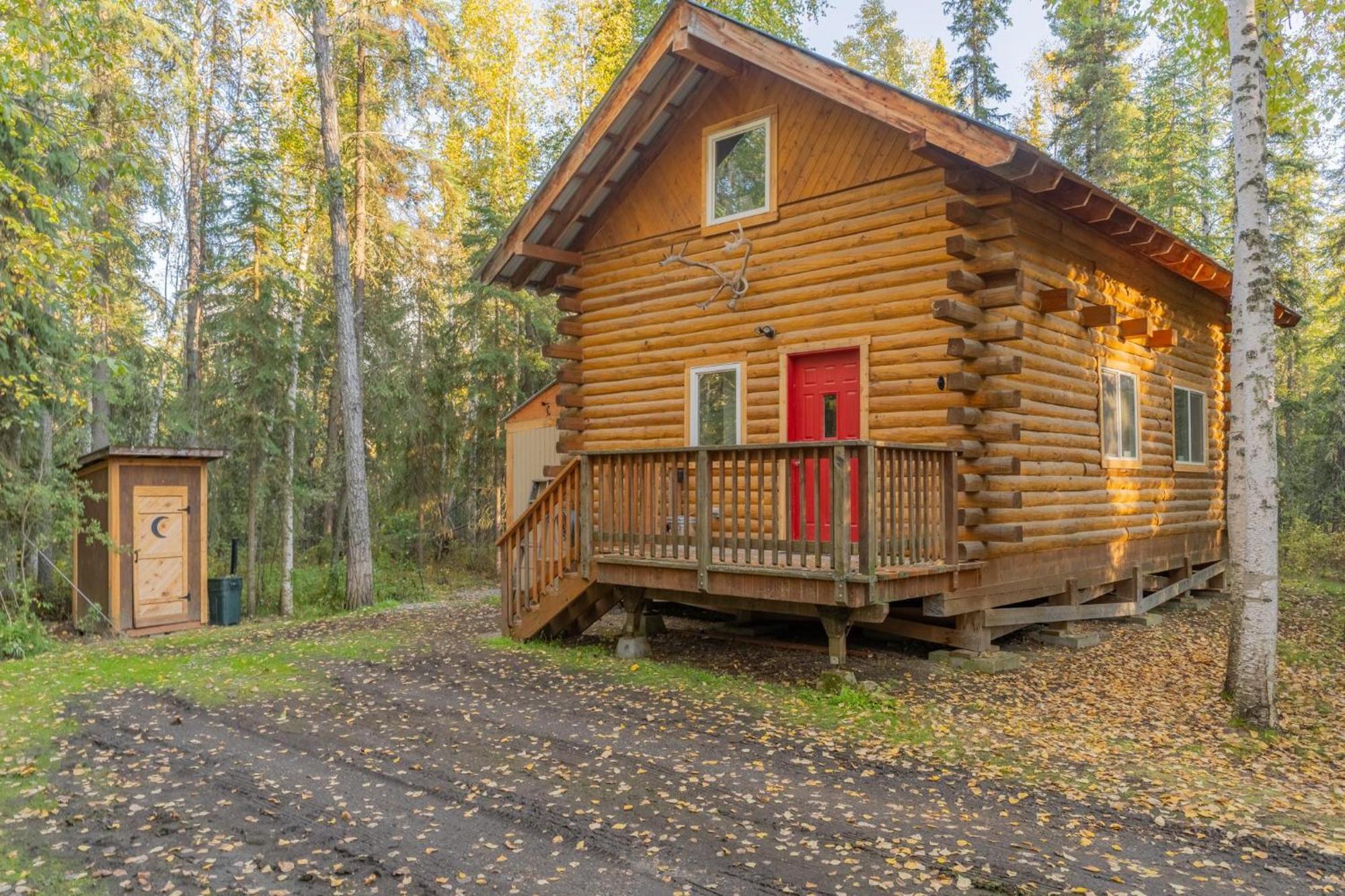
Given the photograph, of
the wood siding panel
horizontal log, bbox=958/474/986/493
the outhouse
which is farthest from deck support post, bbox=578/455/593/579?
the outhouse

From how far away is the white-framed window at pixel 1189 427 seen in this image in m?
13.5

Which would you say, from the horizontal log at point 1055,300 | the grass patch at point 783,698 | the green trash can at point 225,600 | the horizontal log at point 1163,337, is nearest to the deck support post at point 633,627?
the grass patch at point 783,698

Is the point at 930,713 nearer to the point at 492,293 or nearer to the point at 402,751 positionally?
the point at 402,751

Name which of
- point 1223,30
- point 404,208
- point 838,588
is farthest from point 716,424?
point 404,208

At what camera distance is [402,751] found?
6.26 meters

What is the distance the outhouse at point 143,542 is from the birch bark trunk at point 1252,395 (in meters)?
14.2

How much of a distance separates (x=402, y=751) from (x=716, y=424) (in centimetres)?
600

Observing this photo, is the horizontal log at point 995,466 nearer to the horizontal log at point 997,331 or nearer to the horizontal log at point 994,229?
the horizontal log at point 997,331

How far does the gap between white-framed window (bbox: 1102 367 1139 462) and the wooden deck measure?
13.5 ft

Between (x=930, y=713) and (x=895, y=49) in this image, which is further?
(x=895, y=49)

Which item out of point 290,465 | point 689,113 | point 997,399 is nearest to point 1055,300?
point 997,399

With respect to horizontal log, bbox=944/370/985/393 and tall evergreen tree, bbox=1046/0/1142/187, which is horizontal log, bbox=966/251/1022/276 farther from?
tall evergreen tree, bbox=1046/0/1142/187

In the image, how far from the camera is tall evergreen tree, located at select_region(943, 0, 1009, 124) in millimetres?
25672

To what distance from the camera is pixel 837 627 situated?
7902 mm
